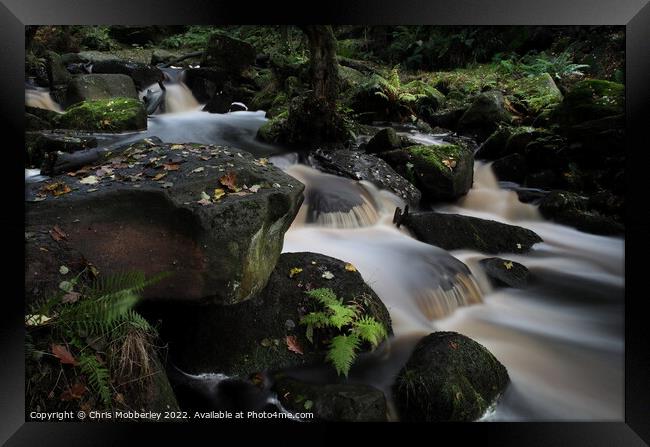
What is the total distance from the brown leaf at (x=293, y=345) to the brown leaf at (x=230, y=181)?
112 centimetres

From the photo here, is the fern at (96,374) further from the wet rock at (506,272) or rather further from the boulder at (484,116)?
the boulder at (484,116)

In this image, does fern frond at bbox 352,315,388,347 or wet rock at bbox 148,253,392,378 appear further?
fern frond at bbox 352,315,388,347

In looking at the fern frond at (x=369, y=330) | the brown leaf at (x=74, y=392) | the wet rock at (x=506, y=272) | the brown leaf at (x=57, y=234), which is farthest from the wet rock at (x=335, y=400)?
the wet rock at (x=506, y=272)

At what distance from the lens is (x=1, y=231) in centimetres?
241

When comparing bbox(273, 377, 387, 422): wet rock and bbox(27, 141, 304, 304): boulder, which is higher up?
bbox(27, 141, 304, 304): boulder

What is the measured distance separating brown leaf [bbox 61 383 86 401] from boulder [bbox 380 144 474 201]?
4.64 m

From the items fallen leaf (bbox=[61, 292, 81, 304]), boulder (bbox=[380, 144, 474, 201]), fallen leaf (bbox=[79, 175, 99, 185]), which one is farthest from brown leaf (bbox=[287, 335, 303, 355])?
boulder (bbox=[380, 144, 474, 201])

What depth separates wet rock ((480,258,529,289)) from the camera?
395 centimetres

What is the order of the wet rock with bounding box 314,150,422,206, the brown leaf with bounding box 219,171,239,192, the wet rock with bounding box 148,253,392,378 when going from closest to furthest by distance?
the wet rock with bounding box 148,253,392,378 < the brown leaf with bounding box 219,171,239,192 < the wet rock with bounding box 314,150,422,206

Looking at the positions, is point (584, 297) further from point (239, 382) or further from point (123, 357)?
point (123, 357)

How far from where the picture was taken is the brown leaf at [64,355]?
2025mm

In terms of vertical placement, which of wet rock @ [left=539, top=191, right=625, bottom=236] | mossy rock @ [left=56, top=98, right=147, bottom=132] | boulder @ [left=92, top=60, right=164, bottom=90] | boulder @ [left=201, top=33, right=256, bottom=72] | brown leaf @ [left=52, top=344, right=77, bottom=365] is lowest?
brown leaf @ [left=52, top=344, right=77, bottom=365]

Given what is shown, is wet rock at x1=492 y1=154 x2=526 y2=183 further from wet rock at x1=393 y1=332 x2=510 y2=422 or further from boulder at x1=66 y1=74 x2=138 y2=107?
boulder at x1=66 y1=74 x2=138 y2=107

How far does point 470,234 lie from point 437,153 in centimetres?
178
